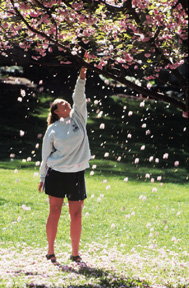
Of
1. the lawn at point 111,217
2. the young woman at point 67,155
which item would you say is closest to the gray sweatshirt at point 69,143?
the young woman at point 67,155

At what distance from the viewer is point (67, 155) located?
618cm

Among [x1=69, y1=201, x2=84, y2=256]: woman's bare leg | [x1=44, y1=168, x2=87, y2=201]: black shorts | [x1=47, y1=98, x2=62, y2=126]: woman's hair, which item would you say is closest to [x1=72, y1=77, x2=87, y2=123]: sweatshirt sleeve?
[x1=47, y1=98, x2=62, y2=126]: woman's hair

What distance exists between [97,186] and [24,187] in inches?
79.3

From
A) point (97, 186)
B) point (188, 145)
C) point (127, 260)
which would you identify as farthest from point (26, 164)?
point (127, 260)

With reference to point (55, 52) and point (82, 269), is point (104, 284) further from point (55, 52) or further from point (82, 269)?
point (55, 52)

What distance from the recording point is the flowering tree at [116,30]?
5.47 m

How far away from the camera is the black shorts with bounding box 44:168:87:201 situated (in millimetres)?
6273

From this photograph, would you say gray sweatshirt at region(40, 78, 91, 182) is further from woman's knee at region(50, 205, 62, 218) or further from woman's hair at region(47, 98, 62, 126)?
woman's knee at region(50, 205, 62, 218)

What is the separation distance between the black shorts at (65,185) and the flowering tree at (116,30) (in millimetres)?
1408

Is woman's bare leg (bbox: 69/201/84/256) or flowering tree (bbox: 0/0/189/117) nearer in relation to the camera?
flowering tree (bbox: 0/0/189/117)

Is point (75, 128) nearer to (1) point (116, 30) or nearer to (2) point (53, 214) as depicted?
(2) point (53, 214)

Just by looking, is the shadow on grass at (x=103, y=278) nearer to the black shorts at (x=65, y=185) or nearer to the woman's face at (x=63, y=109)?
the black shorts at (x=65, y=185)

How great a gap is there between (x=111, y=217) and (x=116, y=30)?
4.73 m

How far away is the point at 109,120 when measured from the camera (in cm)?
2517
